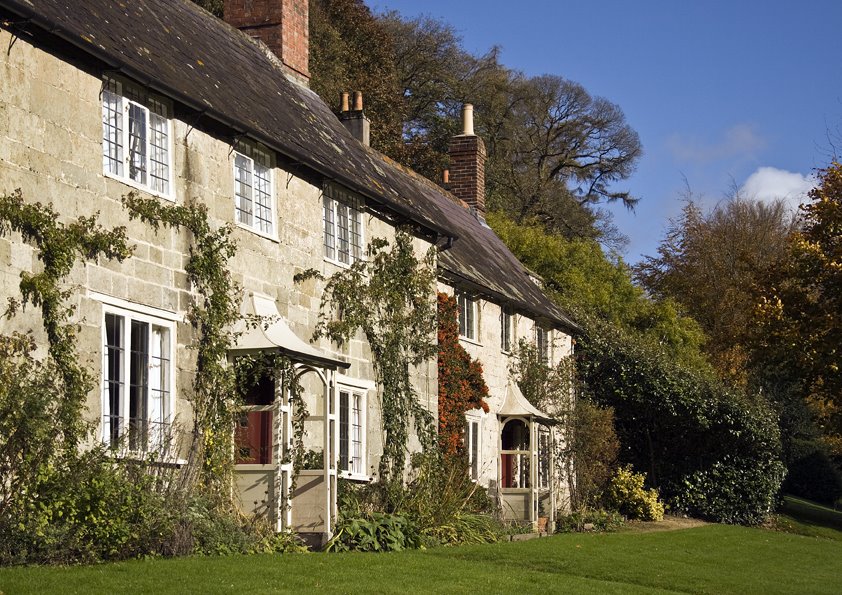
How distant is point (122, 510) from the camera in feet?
42.3

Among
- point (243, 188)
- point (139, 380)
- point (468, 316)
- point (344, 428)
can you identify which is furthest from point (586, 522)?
point (139, 380)

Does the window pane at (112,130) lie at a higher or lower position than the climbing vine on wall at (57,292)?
higher

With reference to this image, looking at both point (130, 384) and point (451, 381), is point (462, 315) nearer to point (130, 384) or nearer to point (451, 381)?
point (451, 381)

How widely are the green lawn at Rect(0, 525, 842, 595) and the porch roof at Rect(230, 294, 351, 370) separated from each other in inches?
104

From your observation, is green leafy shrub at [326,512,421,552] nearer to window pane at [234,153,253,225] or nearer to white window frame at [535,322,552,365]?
window pane at [234,153,253,225]

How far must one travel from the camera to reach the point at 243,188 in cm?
1655

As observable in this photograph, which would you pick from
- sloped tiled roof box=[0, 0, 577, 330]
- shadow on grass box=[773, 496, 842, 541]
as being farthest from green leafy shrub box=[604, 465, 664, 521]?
sloped tiled roof box=[0, 0, 577, 330]

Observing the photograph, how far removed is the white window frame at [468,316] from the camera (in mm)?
26062

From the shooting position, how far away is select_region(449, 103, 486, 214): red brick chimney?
34.5 m

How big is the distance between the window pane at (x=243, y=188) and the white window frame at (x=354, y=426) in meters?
3.36

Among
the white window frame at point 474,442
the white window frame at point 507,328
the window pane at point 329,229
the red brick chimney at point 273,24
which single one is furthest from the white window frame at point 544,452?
the window pane at point 329,229

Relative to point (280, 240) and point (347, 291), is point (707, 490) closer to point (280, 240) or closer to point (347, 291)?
point (347, 291)

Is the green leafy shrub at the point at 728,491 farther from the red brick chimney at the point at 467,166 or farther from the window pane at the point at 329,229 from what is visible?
the window pane at the point at 329,229

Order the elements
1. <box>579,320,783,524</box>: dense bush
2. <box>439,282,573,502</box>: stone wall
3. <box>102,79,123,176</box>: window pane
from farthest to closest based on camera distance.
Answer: <box>579,320,783,524</box>: dense bush → <box>439,282,573,502</box>: stone wall → <box>102,79,123,176</box>: window pane
